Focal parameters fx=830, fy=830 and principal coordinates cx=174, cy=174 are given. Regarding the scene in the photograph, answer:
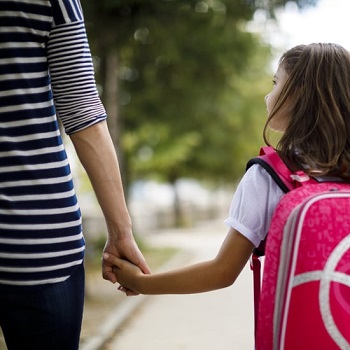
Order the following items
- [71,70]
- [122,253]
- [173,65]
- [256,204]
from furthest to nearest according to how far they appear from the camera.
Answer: [173,65] < [122,253] < [256,204] < [71,70]

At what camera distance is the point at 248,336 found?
7914mm

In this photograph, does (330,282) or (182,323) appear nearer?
(330,282)

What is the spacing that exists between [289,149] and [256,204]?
0.19 meters

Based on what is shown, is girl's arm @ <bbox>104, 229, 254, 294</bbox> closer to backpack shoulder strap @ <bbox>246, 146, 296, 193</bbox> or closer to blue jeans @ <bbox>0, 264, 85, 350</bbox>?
backpack shoulder strap @ <bbox>246, 146, 296, 193</bbox>

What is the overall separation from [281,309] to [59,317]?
0.55m

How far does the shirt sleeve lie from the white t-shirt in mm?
434

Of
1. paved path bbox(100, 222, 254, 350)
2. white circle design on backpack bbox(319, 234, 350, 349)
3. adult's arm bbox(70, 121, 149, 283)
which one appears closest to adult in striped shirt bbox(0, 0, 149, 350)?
adult's arm bbox(70, 121, 149, 283)

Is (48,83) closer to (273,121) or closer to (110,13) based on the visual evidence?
(273,121)

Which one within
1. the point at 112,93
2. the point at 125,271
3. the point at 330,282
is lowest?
the point at 112,93

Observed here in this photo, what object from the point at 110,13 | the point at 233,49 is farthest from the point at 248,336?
the point at 233,49

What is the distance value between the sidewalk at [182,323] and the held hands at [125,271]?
14.8 ft

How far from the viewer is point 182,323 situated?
29.6 ft

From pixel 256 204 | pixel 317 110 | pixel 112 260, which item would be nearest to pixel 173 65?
pixel 112 260

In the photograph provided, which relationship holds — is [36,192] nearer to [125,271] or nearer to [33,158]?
[33,158]
